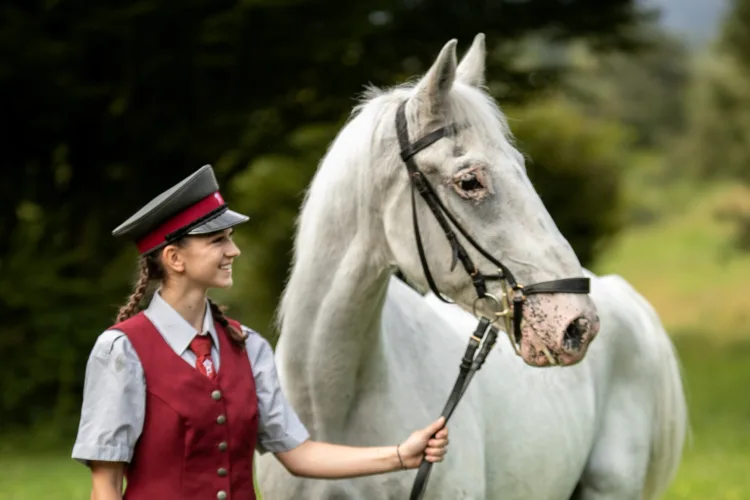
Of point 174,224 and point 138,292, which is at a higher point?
point 174,224

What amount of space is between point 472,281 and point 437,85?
562 mm

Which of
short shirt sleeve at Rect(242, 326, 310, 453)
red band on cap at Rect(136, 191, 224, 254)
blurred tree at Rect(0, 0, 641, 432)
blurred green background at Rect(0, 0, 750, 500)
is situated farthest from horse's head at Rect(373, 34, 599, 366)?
blurred tree at Rect(0, 0, 641, 432)

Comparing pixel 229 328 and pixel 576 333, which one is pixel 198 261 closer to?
pixel 229 328

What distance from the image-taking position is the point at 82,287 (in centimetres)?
1166

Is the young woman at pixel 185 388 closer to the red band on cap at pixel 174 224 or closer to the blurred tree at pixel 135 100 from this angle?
the red band on cap at pixel 174 224

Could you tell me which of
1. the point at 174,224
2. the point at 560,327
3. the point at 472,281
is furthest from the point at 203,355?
the point at 560,327

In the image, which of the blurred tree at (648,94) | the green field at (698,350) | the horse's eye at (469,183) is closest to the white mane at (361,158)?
the horse's eye at (469,183)

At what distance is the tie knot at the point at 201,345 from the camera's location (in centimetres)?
306

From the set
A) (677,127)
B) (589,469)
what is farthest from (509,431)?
(677,127)

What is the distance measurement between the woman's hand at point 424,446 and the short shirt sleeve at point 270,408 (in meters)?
0.31

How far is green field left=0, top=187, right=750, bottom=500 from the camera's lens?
931 centimetres

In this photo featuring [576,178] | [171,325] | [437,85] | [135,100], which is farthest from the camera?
[576,178]

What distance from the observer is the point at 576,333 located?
3.07 metres

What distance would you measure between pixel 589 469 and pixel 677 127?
52.5 m
